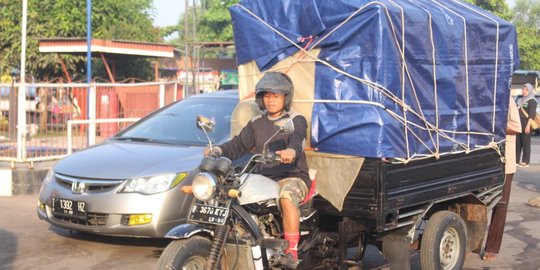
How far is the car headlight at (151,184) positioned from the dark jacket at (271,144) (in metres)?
1.52

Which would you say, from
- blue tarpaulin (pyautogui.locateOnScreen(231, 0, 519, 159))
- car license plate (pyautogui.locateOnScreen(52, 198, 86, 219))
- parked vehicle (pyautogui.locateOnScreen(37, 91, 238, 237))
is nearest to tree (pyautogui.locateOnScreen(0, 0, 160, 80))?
parked vehicle (pyautogui.locateOnScreen(37, 91, 238, 237))

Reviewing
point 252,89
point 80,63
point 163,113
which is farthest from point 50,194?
point 80,63

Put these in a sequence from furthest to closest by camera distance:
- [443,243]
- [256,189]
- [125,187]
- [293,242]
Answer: [125,187]
[443,243]
[293,242]
[256,189]

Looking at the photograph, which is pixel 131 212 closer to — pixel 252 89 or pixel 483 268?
pixel 252 89

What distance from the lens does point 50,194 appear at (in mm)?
7113

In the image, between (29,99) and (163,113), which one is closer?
(163,113)

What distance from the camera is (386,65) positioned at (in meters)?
5.29

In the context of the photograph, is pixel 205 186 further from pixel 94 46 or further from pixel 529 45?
pixel 529 45

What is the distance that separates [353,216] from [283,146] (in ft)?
2.38

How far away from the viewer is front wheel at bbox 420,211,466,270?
5.96m

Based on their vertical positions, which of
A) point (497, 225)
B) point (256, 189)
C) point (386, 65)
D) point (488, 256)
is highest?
point (386, 65)

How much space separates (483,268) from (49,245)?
416 centimetres

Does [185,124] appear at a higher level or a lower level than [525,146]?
higher

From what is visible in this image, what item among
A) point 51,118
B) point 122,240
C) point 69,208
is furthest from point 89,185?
point 51,118
